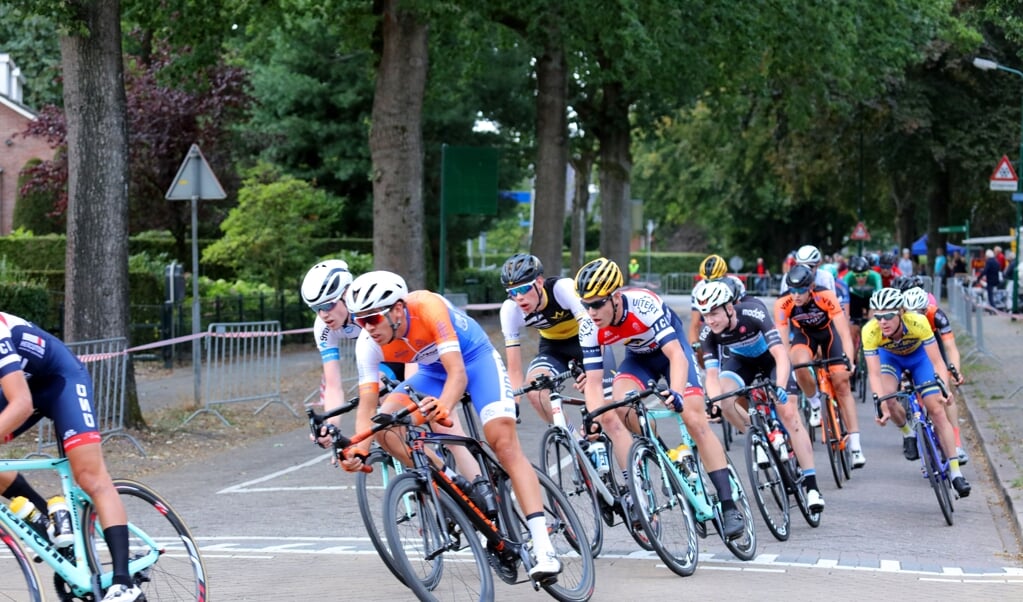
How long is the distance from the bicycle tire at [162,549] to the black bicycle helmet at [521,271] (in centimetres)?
362

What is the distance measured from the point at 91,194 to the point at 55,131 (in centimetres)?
1848

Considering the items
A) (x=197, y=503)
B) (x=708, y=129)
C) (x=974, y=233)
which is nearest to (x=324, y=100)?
(x=708, y=129)

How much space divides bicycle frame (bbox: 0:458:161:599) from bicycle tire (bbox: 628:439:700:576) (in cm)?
303

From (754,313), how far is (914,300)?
71.5 inches

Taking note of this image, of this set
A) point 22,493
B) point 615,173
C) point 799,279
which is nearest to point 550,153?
point 615,173

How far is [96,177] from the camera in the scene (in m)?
15.5

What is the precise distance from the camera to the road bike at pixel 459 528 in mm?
6930

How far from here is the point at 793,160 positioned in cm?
5091

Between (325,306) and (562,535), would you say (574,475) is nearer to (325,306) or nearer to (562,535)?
(562,535)

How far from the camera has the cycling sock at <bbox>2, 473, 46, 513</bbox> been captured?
6.50 m

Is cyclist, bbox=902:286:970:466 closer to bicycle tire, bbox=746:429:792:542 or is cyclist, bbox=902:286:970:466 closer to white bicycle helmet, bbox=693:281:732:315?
bicycle tire, bbox=746:429:792:542

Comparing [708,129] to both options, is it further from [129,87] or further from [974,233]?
[974,233]

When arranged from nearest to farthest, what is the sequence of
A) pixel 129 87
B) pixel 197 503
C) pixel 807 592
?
pixel 807 592 < pixel 197 503 < pixel 129 87

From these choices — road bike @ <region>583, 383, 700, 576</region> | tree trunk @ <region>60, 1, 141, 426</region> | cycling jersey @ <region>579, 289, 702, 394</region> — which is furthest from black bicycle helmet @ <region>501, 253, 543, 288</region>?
tree trunk @ <region>60, 1, 141, 426</region>
